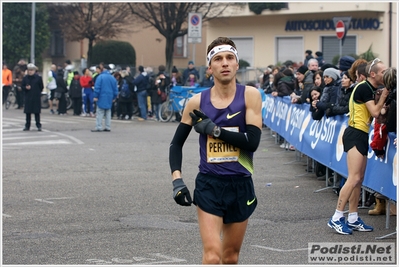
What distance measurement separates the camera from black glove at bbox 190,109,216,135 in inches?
222

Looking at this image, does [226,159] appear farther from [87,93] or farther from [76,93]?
[76,93]

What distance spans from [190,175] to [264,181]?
142 centimetres

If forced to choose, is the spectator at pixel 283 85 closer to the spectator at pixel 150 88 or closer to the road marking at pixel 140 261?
the spectator at pixel 150 88

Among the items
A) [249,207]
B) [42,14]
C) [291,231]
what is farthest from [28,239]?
[42,14]

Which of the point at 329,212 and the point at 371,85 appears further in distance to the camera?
the point at 329,212

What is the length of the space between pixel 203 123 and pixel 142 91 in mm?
23136

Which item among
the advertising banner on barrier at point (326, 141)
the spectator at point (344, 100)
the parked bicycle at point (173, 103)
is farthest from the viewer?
the parked bicycle at point (173, 103)

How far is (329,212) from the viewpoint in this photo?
1027 cm

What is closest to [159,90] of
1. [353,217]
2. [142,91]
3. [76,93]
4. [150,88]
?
[150,88]

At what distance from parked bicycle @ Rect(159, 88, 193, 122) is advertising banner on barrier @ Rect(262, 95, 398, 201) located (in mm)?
6870

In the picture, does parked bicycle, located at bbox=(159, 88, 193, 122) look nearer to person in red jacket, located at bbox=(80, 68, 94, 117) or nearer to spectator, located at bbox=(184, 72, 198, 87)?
spectator, located at bbox=(184, 72, 198, 87)

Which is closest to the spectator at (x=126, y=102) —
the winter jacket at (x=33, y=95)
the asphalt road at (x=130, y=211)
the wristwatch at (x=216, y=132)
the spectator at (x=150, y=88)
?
the spectator at (x=150, y=88)

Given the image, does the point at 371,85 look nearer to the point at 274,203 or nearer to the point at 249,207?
the point at 274,203

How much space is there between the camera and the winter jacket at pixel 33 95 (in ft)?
75.4
